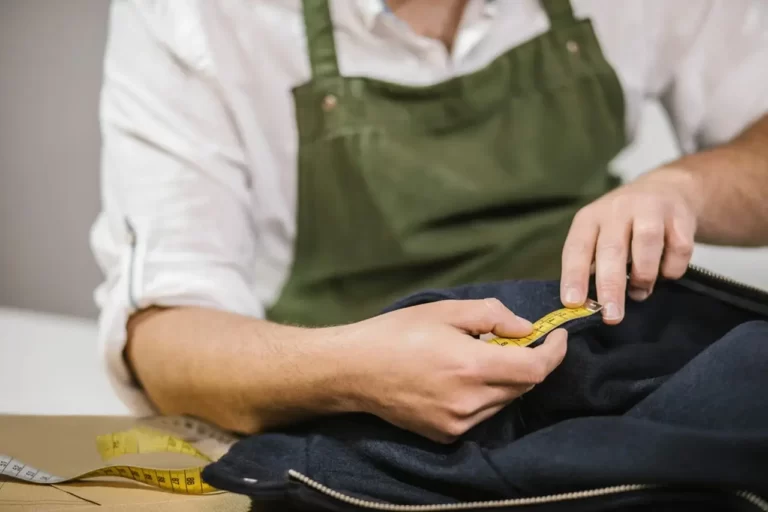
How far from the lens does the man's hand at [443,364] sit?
483mm

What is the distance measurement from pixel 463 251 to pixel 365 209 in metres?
0.13

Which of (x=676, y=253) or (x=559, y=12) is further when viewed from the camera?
(x=559, y=12)

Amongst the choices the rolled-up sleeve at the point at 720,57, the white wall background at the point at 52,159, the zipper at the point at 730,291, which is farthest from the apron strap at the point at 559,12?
the white wall background at the point at 52,159

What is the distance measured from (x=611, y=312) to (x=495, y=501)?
190 millimetres

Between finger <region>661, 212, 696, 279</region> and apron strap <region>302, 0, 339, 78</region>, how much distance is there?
0.41 meters

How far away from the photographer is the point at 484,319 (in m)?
0.51

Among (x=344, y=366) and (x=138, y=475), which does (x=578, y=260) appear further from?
(x=138, y=475)

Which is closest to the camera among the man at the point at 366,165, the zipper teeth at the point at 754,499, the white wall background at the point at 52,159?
the zipper teeth at the point at 754,499

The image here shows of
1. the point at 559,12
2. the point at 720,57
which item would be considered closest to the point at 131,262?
the point at 559,12

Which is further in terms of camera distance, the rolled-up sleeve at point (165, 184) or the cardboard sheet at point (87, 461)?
the rolled-up sleeve at point (165, 184)

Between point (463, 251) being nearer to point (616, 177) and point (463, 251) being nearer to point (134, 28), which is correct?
point (616, 177)

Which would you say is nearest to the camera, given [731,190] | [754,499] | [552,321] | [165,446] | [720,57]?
[754,499]

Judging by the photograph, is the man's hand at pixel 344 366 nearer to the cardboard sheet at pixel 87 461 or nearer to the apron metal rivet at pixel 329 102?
the cardboard sheet at pixel 87 461

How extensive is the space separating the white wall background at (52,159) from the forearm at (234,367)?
1.73ft
